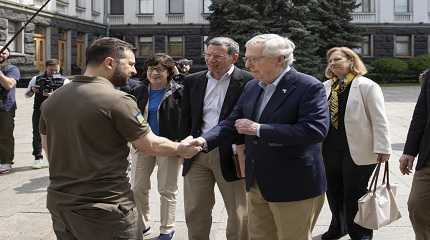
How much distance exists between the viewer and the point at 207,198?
17.0ft

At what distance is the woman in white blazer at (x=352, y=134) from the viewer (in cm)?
553

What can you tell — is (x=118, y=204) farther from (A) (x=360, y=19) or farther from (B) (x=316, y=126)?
(A) (x=360, y=19)

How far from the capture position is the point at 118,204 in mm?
3422

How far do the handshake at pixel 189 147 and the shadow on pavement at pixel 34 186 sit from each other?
179 inches

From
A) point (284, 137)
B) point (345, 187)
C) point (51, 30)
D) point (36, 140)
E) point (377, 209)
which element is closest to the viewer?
point (284, 137)

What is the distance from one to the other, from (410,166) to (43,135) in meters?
2.92

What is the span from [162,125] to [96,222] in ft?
9.23

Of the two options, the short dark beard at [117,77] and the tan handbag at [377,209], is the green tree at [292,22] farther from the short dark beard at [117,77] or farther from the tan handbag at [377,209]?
the short dark beard at [117,77]

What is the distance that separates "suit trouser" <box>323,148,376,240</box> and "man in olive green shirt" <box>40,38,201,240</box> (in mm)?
2743

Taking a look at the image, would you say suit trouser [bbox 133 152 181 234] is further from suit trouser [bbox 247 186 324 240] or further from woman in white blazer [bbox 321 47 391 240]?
suit trouser [bbox 247 186 324 240]

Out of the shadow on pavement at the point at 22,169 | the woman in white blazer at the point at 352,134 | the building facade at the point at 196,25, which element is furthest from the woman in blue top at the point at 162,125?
the building facade at the point at 196,25

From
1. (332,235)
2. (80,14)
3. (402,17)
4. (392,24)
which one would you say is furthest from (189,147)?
(402,17)

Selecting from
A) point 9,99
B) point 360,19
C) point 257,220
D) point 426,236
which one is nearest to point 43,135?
point 257,220

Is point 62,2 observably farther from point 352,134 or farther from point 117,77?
point 117,77
